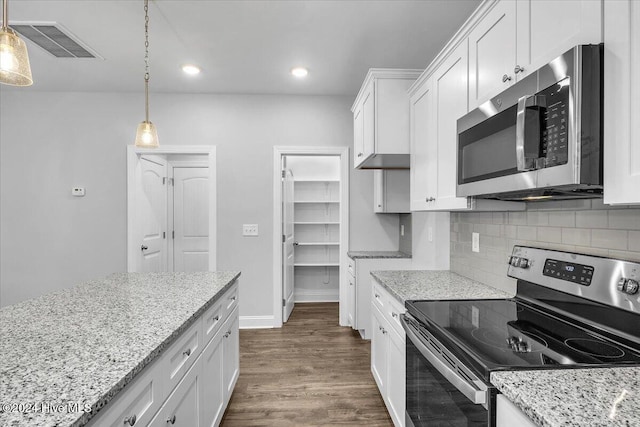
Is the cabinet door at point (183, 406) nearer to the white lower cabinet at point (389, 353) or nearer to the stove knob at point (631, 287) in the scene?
the white lower cabinet at point (389, 353)

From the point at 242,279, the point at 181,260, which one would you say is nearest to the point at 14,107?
the point at 181,260

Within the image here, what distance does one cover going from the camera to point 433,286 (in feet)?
6.82

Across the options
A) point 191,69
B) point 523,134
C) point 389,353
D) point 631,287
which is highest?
point 191,69

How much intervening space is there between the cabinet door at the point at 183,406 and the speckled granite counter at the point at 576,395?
106 centimetres

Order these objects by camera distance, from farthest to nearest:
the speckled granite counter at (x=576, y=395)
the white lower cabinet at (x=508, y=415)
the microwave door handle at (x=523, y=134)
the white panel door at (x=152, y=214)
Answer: the white panel door at (x=152, y=214) < the microwave door handle at (x=523, y=134) < the white lower cabinet at (x=508, y=415) < the speckled granite counter at (x=576, y=395)

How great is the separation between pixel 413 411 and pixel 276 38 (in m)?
2.55

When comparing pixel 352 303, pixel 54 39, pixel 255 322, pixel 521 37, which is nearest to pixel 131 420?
pixel 521 37

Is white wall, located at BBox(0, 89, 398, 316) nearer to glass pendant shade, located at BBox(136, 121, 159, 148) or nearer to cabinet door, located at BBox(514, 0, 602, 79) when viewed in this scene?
glass pendant shade, located at BBox(136, 121, 159, 148)

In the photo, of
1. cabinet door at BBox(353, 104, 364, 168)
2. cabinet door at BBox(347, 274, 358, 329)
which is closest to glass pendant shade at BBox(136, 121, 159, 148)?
cabinet door at BBox(353, 104, 364, 168)

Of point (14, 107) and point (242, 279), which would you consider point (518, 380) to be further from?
point (14, 107)

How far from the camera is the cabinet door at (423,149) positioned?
2.14 m

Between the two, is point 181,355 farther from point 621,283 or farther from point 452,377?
point 621,283

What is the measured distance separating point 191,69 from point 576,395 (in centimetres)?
344

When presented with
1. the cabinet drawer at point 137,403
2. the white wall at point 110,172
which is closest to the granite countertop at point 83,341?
the cabinet drawer at point 137,403
